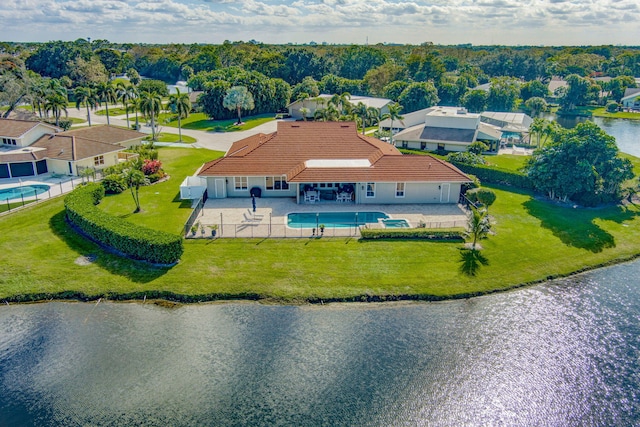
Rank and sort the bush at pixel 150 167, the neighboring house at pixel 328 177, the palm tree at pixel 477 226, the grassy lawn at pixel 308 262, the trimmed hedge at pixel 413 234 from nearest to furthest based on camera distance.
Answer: the grassy lawn at pixel 308 262, the palm tree at pixel 477 226, the trimmed hedge at pixel 413 234, the neighboring house at pixel 328 177, the bush at pixel 150 167

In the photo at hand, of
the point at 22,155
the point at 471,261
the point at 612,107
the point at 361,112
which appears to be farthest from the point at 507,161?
the point at 612,107

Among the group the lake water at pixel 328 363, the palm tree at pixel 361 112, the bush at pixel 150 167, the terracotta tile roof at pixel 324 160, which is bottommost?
the lake water at pixel 328 363

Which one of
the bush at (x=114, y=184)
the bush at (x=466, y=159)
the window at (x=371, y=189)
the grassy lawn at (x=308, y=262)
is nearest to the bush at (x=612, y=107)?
the bush at (x=466, y=159)

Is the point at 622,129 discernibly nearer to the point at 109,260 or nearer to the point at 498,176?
the point at 498,176

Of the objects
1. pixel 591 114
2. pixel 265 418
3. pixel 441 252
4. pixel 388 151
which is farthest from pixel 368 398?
pixel 591 114

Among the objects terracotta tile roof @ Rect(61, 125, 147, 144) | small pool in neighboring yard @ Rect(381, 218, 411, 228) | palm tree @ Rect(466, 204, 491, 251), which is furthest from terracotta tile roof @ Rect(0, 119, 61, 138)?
palm tree @ Rect(466, 204, 491, 251)

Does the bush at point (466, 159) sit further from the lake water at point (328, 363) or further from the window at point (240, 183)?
the lake water at point (328, 363)
